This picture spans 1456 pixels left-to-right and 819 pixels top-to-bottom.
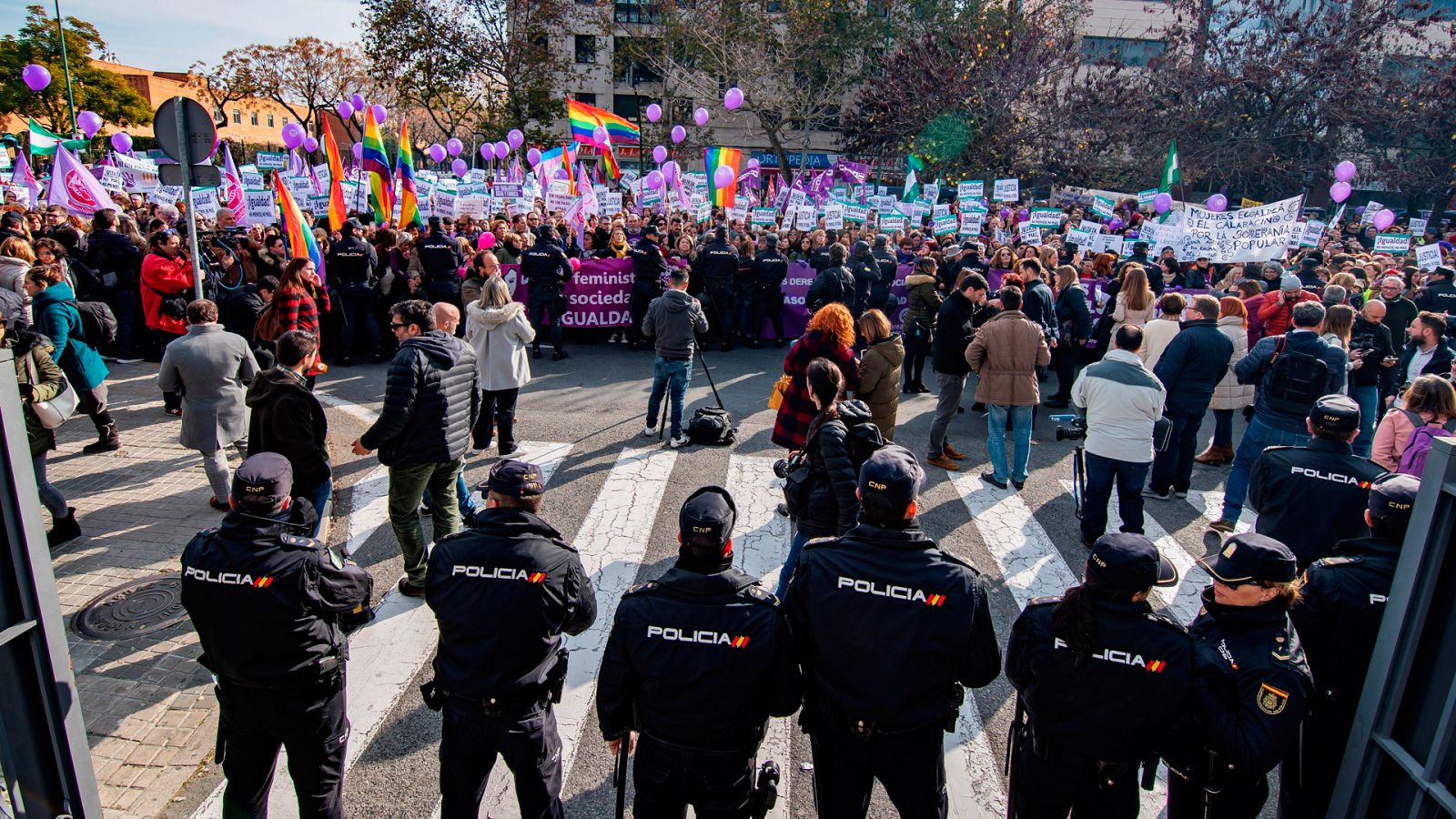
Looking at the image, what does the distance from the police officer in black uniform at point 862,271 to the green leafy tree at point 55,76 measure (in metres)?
49.0

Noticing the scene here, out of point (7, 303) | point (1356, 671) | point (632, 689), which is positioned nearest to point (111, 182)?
point (7, 303)

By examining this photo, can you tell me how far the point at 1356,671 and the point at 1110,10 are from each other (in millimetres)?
58648

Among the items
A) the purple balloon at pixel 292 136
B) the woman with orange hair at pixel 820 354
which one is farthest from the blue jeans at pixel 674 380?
the purple balloon at pixel 292 136

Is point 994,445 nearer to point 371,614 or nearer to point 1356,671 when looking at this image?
point 1356,671

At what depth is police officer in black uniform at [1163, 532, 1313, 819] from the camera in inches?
110

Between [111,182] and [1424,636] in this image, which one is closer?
[1424,636]

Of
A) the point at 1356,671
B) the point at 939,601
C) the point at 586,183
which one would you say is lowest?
the point at 1356,671

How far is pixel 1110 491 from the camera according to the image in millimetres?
6629

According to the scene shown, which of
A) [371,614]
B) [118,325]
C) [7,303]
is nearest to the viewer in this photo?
[371,614]

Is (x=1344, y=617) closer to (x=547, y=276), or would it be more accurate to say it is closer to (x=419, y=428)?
(x=419, y=428)

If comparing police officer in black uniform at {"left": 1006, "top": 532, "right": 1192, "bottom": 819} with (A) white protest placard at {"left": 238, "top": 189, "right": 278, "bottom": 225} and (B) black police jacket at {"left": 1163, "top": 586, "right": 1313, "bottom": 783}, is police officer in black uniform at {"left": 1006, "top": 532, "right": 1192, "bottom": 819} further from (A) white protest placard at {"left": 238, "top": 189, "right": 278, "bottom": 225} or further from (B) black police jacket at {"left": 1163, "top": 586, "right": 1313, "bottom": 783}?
(A) white protest placard at {"left": 238, "top": 189, "right": 278, "bottom": 225}

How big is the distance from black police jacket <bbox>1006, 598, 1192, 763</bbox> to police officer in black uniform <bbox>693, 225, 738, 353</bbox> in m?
10.4

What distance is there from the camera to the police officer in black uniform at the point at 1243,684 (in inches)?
110

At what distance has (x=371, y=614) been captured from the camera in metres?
3.73
